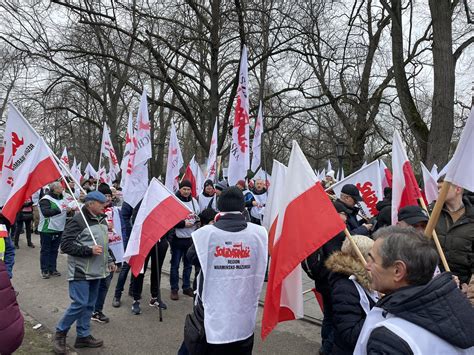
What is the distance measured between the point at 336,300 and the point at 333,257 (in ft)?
0.94

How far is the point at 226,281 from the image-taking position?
320cm

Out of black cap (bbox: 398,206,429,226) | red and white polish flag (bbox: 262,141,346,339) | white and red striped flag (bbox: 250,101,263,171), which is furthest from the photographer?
white and red striped flag (bbox: 250,101,263,171)

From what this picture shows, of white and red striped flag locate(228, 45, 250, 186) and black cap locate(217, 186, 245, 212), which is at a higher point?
white and red striped flag locate(228, 45, 250, 186)

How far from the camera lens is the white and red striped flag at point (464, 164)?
2238mm

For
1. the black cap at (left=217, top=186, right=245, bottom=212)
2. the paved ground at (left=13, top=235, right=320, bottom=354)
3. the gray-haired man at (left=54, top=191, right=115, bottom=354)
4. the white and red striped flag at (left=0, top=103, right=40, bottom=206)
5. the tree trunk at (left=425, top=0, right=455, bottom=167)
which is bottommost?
the paved ground at (left=13, top=235, right=320, bottom=354)

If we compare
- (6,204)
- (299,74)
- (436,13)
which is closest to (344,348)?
(6,204)

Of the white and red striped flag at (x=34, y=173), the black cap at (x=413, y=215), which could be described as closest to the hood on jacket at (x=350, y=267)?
the black cap at (x=413, y=215)

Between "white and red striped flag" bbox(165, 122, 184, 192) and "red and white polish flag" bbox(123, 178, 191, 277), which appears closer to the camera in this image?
"red and white polish flag" bbox(123, 178, 191, 277)

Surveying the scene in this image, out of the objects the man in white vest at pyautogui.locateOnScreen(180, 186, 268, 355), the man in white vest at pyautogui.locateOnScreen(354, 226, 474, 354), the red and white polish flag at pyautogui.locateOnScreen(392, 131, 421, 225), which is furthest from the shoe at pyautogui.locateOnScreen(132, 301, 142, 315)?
the man in white vest at pyautogui.locateOnScreen(354, 226, 474, 354)

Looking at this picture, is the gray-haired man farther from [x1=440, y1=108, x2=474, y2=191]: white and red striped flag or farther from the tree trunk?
the tree trunk

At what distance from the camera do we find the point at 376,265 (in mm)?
1800

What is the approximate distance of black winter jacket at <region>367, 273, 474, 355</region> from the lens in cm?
146

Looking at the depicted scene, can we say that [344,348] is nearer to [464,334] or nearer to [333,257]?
[333,257]

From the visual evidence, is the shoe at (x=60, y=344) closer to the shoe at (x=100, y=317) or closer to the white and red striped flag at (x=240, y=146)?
the shoe at (x=100, y=317)
